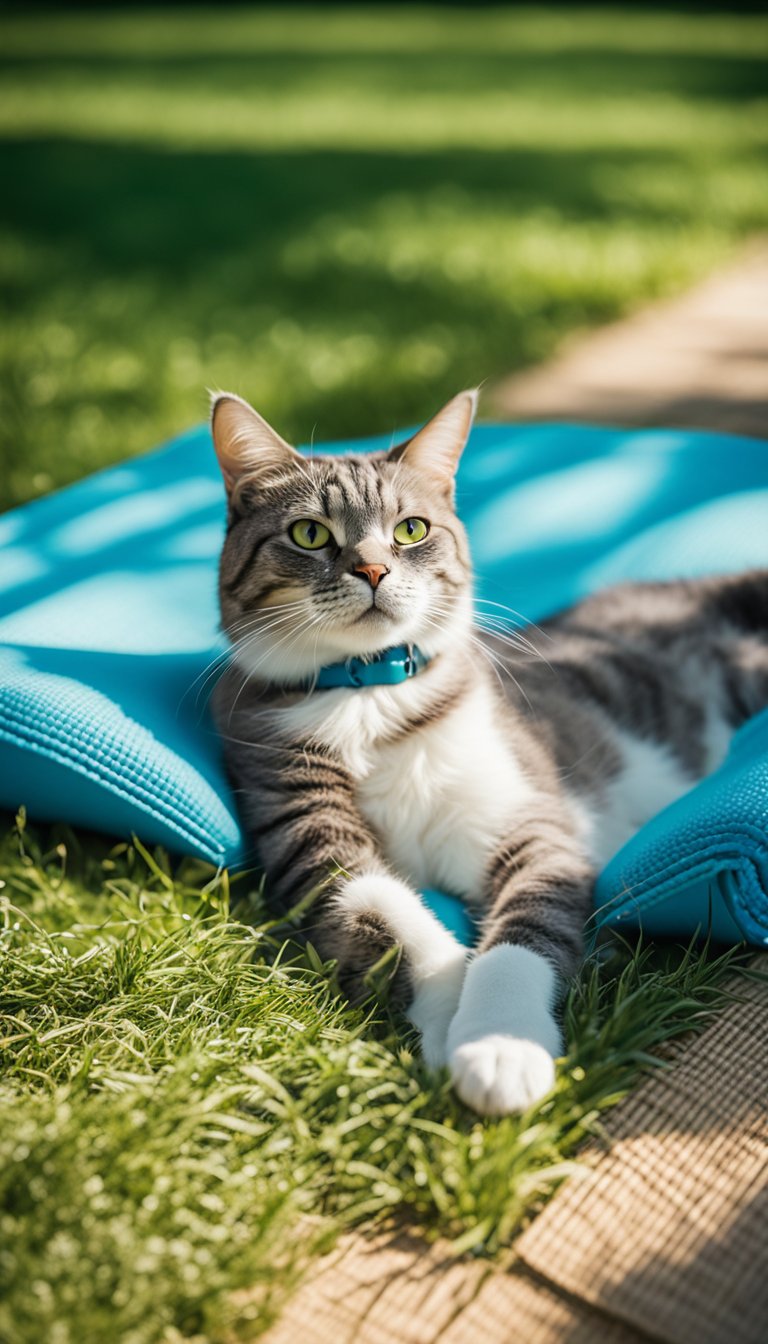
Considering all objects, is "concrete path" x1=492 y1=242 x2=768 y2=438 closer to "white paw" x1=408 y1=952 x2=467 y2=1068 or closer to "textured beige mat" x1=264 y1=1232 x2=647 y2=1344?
"white paw" x1=408 y1=952 x2=467 y2=1068

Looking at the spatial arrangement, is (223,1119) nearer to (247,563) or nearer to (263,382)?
(247,563)

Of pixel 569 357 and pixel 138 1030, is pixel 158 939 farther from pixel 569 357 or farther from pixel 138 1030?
pixel 569 357

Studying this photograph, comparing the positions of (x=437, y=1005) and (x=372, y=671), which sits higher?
(x=372, y=671)

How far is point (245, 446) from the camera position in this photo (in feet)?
7.18

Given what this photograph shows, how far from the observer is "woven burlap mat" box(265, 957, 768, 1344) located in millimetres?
1395

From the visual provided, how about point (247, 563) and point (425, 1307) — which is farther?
point (247, 563)

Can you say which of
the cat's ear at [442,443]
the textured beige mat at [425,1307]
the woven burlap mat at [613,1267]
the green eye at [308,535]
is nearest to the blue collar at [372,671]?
the green eye at [308,535]

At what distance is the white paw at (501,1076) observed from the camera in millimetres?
1557

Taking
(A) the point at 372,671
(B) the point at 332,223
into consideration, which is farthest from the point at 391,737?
(B) the point at 332,223

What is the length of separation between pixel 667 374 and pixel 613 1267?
158 inches

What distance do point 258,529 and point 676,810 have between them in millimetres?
916

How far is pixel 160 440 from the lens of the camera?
4.45 m

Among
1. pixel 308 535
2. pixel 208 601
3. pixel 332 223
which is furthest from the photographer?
pixel 332 223

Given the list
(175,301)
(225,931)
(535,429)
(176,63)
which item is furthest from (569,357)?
(176,63)
